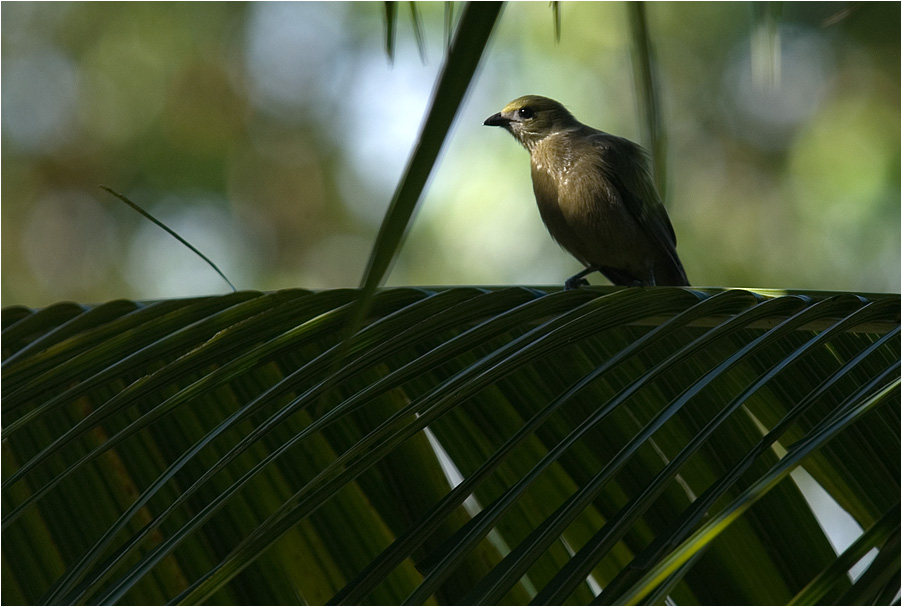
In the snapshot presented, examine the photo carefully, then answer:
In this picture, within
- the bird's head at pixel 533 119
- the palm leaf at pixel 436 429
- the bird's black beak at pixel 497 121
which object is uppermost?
the bird's black beak at pixel 497 121

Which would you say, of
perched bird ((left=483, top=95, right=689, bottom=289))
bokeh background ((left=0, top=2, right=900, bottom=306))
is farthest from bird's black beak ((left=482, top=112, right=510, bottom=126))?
bokeh background ((left=0, top=2, right=900, bottom=306))

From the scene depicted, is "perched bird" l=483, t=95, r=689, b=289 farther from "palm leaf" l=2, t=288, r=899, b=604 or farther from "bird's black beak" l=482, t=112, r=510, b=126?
"palm leaf" l=2, t=288, r=899, b=604

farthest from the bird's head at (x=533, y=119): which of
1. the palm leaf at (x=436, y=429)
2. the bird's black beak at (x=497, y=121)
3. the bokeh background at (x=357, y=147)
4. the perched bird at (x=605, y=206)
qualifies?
the bokeh background at (x=357, y=147)

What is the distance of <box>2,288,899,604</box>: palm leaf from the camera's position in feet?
3.81

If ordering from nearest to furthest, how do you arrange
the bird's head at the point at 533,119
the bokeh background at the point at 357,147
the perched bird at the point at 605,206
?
the perched bird at the point at 605,206
the bird's head at the point at 533,119
the bokeh background at the point at 357,147

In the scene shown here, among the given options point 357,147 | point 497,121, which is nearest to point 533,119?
point 497,121

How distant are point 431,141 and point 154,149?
1464cm

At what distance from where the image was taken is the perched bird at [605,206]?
126 inches

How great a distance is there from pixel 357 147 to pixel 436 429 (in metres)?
13.8

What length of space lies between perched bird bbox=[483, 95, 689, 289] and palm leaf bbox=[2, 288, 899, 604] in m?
1.53

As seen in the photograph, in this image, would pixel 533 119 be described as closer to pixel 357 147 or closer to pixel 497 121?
pixel 497 121

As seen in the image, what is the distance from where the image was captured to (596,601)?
30.7 inches

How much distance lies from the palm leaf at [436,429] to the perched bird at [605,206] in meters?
1.53

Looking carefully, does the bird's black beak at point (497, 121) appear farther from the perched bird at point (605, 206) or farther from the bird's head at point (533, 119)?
A: the perched bird at point (605, 206)
